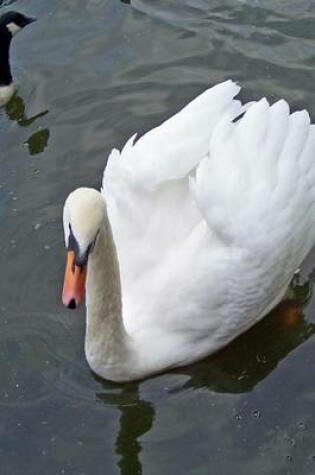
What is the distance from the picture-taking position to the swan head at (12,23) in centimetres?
817

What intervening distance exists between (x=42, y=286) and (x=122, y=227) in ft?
2.56

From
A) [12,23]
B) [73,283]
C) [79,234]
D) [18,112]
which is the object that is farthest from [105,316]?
[12,23]

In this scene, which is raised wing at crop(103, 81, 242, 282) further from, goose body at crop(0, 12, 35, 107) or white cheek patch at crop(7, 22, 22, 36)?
white cheek patch at crop(7, 22, 22, 36)

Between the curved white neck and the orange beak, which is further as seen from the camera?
the curved white neck

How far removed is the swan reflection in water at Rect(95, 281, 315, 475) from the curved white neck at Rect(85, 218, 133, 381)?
0.16m

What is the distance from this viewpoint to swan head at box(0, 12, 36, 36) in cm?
817

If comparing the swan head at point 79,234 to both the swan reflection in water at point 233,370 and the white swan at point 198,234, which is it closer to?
the white swan at point 198,234

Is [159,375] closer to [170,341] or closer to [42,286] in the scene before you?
[170,341]

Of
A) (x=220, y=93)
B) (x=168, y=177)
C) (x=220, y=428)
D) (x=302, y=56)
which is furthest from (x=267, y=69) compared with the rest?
(x=220, y=428)

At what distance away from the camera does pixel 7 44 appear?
827cm

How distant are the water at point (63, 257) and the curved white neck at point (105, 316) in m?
0.21

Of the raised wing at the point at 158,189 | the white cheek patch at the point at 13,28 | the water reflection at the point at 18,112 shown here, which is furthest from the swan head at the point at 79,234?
the white cheek patch at the point at 13,28

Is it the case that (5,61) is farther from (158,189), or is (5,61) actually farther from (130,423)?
(130,423)

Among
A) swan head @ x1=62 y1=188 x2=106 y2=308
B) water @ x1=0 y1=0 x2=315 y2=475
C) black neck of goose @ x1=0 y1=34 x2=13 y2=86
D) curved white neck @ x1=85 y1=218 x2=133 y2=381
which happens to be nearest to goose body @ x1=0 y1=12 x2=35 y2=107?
black neck of goose @ x1=0 y1=34 x2=13 y2=86
